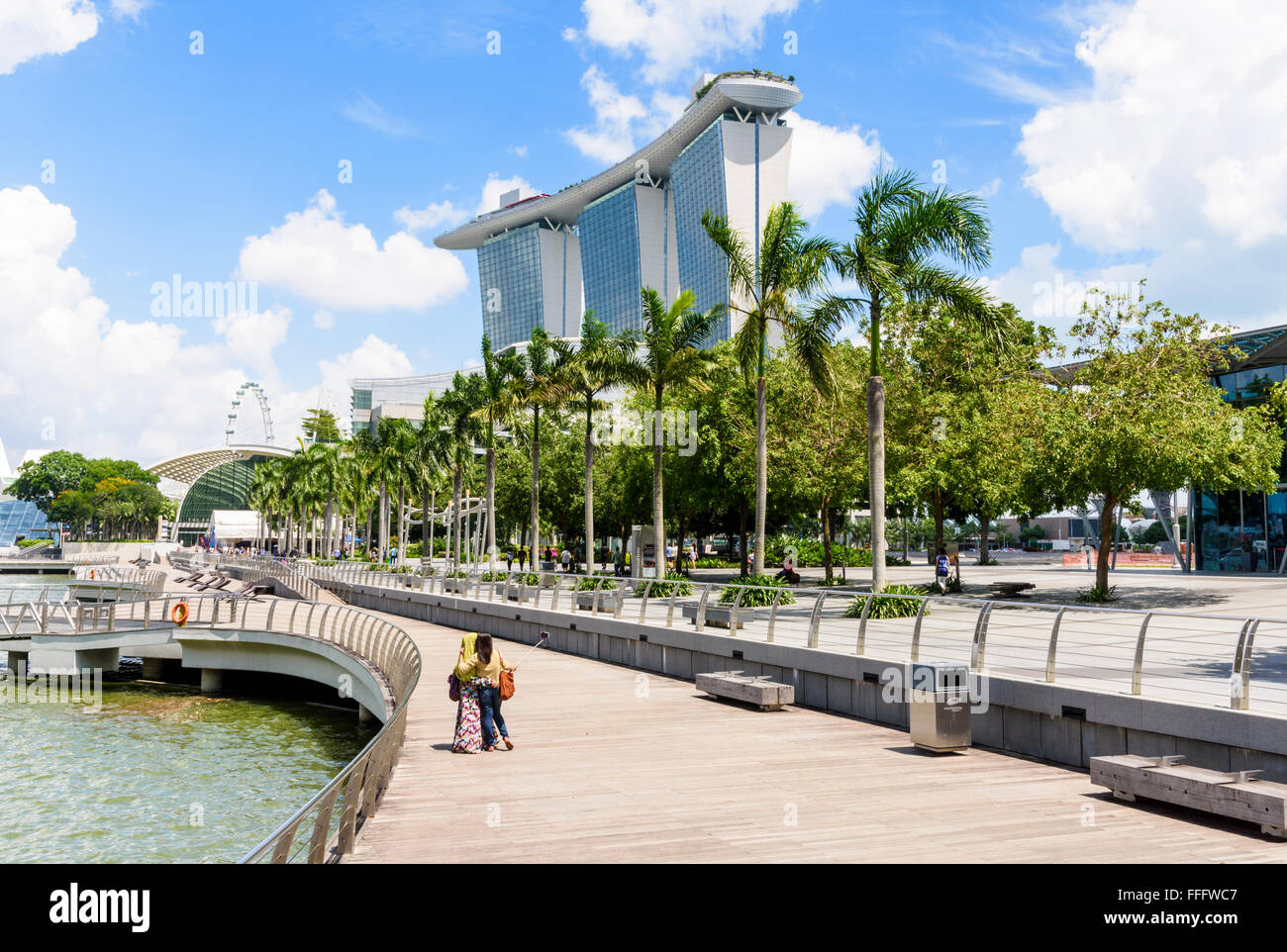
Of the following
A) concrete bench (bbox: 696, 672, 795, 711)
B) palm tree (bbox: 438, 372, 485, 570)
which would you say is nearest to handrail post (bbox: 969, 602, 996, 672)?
concrete bench (bbox: 696, 672, 795, 711)

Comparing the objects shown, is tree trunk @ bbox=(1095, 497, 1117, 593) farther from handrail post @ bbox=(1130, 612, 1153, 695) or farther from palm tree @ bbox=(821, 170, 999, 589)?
handrail post @ bbox=(1130, 612, 1153, 695)

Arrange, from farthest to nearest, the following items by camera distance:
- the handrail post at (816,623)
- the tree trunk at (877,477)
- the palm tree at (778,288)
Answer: the palm tree at (778,288) → the tree trunk at (877,477) → the handrail post at (816,623)

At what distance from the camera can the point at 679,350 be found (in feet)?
104

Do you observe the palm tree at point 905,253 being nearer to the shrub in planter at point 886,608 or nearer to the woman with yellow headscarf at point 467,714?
the shrub in planter at point 886,608

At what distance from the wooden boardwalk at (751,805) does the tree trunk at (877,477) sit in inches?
298

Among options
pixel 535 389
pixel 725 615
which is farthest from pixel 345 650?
pixel 535 389

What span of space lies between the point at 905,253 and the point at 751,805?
16.6 meters

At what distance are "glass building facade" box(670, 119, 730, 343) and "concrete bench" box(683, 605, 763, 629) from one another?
135471mm

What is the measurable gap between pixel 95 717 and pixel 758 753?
72.2 ft

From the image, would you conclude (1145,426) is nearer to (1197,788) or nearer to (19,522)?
(1197,788)

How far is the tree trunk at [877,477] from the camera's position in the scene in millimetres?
20812

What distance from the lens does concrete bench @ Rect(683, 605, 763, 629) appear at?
1789 centimetres

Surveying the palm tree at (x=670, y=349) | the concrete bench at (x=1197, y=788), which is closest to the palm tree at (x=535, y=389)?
the palm tree at (x=670, y=349)
